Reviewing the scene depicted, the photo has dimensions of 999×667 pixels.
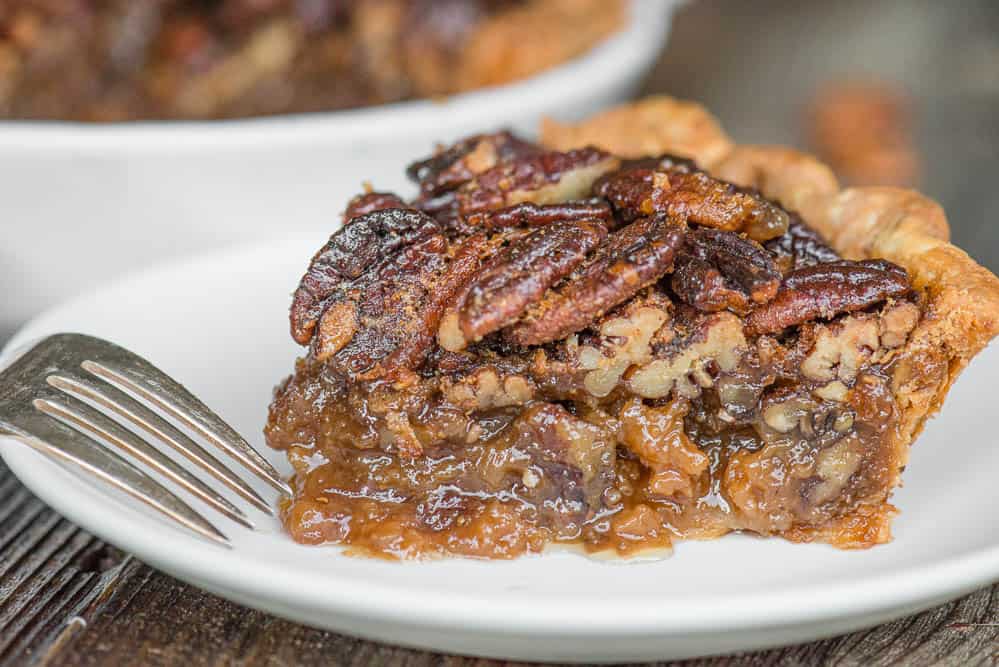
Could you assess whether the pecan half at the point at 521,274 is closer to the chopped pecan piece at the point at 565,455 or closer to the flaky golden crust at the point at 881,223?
the chopped pecan piece at the point at 565,455

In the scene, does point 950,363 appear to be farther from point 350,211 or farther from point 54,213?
point 54,213

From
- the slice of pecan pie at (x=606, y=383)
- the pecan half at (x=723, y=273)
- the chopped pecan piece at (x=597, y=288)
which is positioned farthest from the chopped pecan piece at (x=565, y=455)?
the pecan half at (x=723, y=273)

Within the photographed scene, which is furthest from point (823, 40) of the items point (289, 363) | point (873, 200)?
point (289, 363)

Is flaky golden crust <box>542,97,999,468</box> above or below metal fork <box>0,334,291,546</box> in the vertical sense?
above

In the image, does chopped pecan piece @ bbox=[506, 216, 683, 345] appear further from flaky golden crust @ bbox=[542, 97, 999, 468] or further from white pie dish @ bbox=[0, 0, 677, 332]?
white pie dish @ bbox=[0, 0, 677, 332]

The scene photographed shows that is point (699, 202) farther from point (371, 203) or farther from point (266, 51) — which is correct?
point (266, 51)

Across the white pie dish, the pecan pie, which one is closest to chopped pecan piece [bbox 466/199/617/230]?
the white pie dish

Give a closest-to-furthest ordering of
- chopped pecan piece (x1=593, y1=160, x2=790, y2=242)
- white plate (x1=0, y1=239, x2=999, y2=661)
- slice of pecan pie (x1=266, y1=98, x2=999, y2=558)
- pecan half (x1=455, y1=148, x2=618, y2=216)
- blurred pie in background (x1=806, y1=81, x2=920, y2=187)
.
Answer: white plate (x1=0, y1=239, x2=999, y2=661) → slice of pecan pie (x1=266, y1=98, x2=999, y2=558) → chopped pecan piece (x1=593, y1=160, x2=790, y2=242) → pecan half (x1=455, y1=148, x2=618, y2=216) → blurred pie in background (x1=806, y1=81, x2=920, y2=187)
